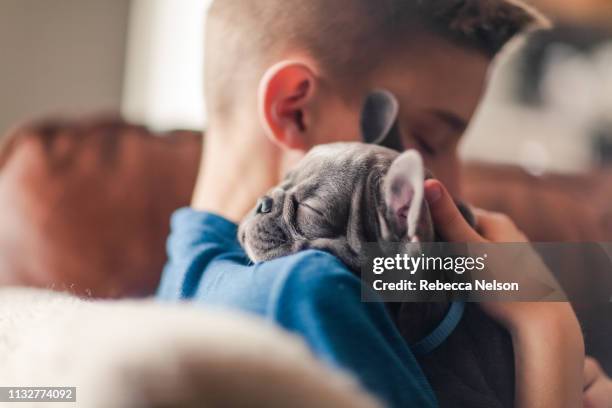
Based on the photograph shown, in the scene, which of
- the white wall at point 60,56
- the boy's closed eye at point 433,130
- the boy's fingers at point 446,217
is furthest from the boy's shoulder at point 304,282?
the white wall at point 60,56

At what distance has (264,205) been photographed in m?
0.62

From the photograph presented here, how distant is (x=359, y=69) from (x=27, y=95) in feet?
5.25

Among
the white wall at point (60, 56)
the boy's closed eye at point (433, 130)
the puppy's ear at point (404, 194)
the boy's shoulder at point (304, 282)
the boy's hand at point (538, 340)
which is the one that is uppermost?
the white wall at point (60, 56)

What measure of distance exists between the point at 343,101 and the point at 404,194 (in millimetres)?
170

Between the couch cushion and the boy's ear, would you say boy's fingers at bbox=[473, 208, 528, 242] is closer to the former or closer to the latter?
the boy's ear

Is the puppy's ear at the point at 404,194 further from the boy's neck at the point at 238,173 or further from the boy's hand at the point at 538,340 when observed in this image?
the boy's neck at the point at 238,173

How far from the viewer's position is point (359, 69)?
2.20 ft

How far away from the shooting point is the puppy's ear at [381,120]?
64cm

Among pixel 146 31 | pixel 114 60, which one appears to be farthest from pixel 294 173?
pixel 114 60

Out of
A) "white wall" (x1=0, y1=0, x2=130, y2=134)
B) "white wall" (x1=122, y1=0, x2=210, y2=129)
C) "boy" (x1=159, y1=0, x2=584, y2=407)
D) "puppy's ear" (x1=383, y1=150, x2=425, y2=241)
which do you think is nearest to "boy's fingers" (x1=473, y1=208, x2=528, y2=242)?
"boy" (x1=159, y1=0, x2=584, y2=407)

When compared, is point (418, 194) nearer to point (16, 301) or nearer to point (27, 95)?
point (16, 301)

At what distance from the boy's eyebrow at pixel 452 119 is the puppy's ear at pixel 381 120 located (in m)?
0.05

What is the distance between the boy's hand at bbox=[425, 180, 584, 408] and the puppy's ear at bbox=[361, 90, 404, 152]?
8 cm

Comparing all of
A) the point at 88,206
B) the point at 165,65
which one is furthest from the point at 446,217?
the point at 165,65
